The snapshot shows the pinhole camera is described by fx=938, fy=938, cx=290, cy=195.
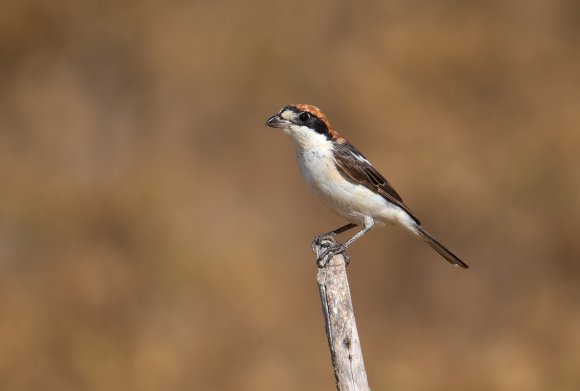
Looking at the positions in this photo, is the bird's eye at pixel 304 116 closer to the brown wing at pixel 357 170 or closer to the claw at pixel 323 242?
the brown wing at pixel 357 170

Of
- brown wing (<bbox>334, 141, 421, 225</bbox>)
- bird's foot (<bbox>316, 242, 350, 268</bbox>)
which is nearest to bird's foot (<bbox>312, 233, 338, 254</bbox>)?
bird's foot (<bbox>316, 242, 350, 268</bbox>)

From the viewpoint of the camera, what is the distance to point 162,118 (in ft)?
40.7

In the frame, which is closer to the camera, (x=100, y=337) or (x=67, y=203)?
(x=100, y=337)

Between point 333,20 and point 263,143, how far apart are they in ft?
6.66

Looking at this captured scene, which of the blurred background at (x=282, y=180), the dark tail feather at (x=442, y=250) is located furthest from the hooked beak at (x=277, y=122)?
the blurred background at (x=282, y=180)

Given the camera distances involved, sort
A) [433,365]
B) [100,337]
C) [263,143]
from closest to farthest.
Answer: [100,337] < [433,365] < [263,143]

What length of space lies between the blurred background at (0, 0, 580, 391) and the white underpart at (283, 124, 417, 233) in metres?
4.47

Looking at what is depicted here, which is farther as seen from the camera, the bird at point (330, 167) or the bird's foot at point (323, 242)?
the bird at point (330, 167)

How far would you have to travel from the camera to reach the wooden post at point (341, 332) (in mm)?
5148

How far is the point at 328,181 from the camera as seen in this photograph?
6.71 m

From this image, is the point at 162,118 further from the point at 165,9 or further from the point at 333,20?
the point at 333,20

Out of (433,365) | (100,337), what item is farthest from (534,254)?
(100,337)

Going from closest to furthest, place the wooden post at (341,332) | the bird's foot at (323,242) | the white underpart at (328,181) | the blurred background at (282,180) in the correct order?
1. the wooden post at (341,332)
2. the bird's foot at (323,242)
3. the white underpart at (328,181)
4. the blurred background at (282,180)

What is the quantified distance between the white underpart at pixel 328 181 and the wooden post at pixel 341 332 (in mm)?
1188
